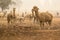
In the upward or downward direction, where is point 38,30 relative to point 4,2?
downward

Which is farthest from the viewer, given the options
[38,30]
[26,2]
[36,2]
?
[26,2]

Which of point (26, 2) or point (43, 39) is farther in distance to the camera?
point (26, 2)

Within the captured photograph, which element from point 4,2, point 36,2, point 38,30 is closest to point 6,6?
point 4,2

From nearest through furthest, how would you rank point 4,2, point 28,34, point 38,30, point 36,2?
point 28,34 < point 38,30 < point 4,2 < point 36,2

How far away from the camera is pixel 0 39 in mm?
15609

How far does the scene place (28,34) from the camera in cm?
1634

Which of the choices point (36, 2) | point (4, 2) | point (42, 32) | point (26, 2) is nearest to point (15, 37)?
point (42, 32)

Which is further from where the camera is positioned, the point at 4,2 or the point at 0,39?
the point at 4,2

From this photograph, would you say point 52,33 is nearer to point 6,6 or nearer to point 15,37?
point 15,37

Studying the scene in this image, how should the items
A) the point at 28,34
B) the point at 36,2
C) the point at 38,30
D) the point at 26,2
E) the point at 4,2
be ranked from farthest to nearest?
1. the point at 26,2
2. the point at 36,2
3. the point at 4,2
4. the point at 38,30
5. the point at 28,34

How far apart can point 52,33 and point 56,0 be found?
312ft

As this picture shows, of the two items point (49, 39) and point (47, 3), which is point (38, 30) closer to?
point (49, 39)

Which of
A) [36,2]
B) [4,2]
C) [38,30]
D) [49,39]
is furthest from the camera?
[36,2]

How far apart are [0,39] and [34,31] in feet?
9.01
